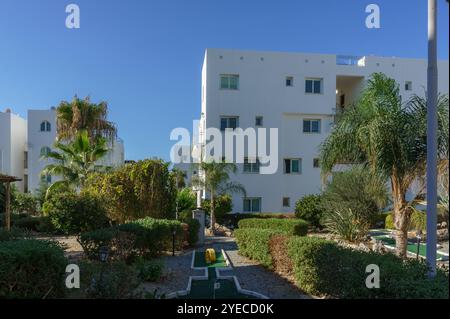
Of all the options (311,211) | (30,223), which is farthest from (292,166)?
(30,223)

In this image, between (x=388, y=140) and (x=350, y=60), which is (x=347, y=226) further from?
(x=350, y=60)

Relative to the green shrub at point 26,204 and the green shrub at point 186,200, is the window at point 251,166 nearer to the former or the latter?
the green shrub at point 186,200

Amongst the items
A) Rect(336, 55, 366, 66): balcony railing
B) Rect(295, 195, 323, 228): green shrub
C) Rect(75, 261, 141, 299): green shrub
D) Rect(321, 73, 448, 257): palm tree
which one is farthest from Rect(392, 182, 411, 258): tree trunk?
Rect(336, 55, 366, 66): balcony railing

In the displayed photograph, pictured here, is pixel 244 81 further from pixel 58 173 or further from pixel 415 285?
pixel 415 285

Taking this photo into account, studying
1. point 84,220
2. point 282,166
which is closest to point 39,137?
point 84,220

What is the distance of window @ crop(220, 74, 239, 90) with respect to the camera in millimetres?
24391

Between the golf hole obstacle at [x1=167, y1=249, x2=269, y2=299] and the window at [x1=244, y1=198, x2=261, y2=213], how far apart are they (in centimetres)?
1394

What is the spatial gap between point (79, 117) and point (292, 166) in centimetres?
1452

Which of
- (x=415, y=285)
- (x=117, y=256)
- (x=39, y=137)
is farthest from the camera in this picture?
(x=39, y=137)

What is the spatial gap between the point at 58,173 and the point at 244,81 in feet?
42.7

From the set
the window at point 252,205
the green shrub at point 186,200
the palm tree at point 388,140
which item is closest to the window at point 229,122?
the window at point 252,205

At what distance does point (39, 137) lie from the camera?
35.2 meters

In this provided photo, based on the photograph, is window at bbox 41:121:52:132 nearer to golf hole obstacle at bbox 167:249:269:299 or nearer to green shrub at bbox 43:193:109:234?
green shrub at bbox 43:193:109:234
